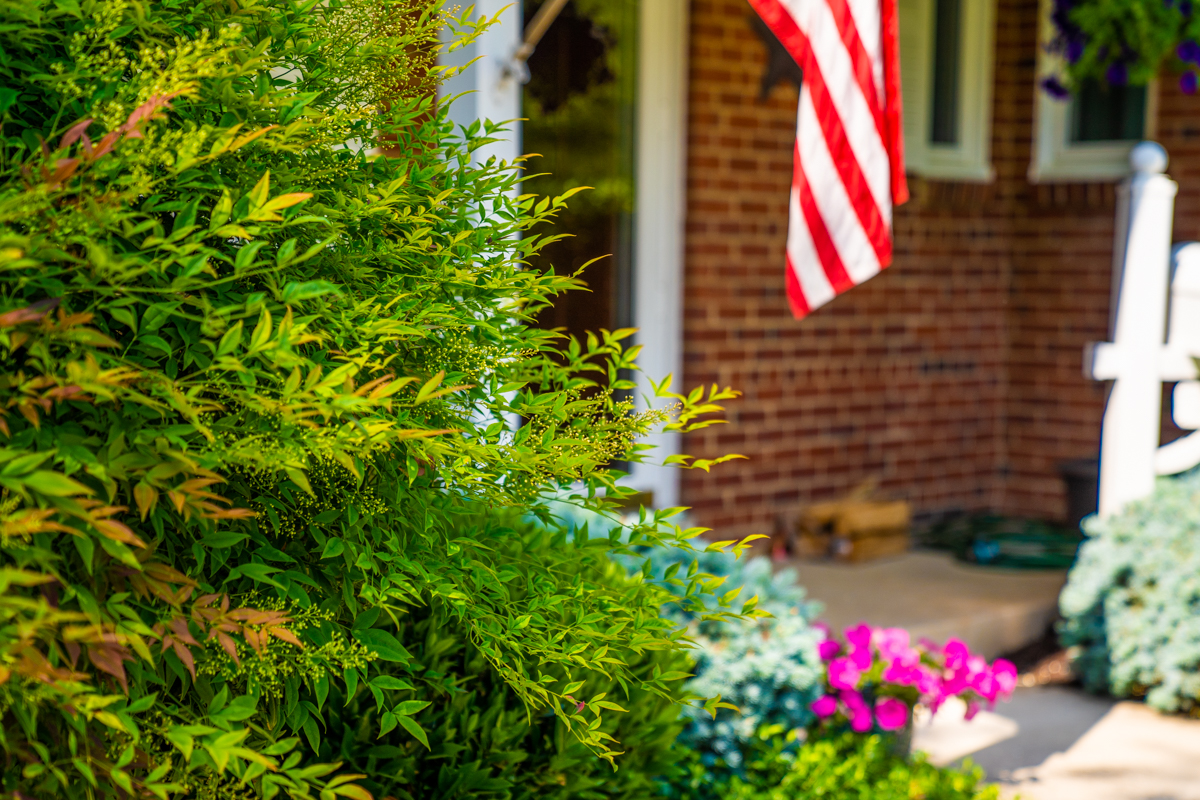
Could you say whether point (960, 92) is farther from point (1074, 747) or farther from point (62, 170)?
point (62, 170)

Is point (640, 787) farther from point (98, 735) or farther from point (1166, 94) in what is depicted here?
point (1166, 94)

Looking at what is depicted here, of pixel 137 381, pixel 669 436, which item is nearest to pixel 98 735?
pixel 137 381

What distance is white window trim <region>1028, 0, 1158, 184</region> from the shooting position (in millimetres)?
6406

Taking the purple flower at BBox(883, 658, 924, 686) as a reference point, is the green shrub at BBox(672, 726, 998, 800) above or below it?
below

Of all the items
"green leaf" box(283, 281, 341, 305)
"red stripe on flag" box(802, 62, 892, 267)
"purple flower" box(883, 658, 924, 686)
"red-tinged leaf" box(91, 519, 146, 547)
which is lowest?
"purple flower" box(883, 658, 924, 686)

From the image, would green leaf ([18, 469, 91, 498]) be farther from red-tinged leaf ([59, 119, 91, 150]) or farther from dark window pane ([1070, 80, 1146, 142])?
dark window pane ([1070, 80, 1146, 142])

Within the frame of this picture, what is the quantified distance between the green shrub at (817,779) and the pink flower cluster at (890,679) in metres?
0.08

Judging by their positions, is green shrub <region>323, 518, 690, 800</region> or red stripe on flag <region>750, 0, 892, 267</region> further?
red stripe on flag <region>750, 0, 892, 267</region>

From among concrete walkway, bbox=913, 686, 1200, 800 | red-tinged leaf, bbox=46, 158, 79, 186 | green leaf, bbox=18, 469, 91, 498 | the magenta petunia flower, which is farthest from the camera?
concrete walkway, bbox=913, 686, 1200, 800

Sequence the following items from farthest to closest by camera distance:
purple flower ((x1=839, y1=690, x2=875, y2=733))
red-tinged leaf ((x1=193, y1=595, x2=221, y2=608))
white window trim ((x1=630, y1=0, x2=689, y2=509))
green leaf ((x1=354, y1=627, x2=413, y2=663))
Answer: white window trim ((x1=630, y1=0, x2=689, y2=509))
purple flower ((x1=839, y1=690, x2=875, y2=733))
green leaf ((x1=354, y1=627, x2=413, y2=663))
red-tinged leaf ((x1=193, y1=595, x2=221, y2=608))

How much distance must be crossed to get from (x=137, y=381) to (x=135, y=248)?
0.50ft

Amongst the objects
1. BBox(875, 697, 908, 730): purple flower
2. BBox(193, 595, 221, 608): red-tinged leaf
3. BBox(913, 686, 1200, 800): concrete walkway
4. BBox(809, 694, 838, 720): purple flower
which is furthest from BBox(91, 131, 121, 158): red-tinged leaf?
BBox(913, 686, 1200, 800): concrete walkway

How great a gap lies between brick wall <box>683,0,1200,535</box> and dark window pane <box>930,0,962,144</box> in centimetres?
29

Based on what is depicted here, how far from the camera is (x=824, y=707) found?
3.01 metres
